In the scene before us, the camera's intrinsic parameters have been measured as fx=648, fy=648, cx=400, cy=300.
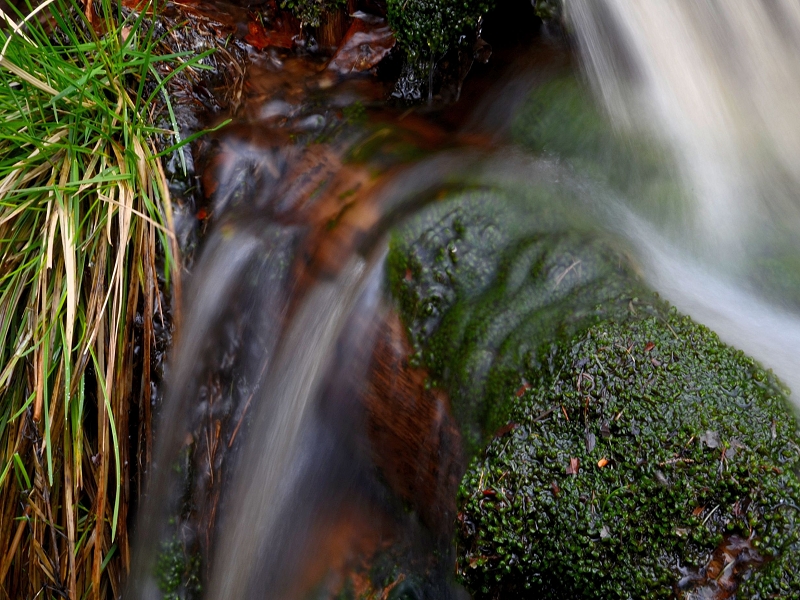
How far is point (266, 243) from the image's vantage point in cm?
241

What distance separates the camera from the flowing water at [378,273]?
2.08m

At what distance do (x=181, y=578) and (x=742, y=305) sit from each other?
83.3 inches

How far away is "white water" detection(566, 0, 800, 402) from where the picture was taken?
2373 millimetres

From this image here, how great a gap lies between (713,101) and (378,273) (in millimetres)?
1665

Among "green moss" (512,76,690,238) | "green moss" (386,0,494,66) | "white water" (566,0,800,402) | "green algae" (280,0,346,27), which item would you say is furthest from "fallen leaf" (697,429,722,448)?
"green algae" (280,0,346,27)

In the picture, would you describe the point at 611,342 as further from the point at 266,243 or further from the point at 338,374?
the point at 266,243

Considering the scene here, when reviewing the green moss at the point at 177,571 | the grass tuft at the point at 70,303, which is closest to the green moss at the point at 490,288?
the grass tuft at the point at 70,303

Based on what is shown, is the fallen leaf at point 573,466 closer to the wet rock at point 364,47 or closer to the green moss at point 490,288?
the green moss at point 490,288

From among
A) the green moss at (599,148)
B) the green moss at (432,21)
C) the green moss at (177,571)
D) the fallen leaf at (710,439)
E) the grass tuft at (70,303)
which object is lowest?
the green moss at (177,571)

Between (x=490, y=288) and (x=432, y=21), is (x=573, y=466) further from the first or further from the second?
(x=432, y=21)

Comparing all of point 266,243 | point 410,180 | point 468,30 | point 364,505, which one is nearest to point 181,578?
point 364,505

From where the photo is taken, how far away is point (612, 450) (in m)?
1.65

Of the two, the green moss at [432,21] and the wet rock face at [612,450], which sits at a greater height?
the green moss at [432,21]

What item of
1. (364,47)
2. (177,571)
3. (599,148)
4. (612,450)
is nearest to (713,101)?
(599,148)
